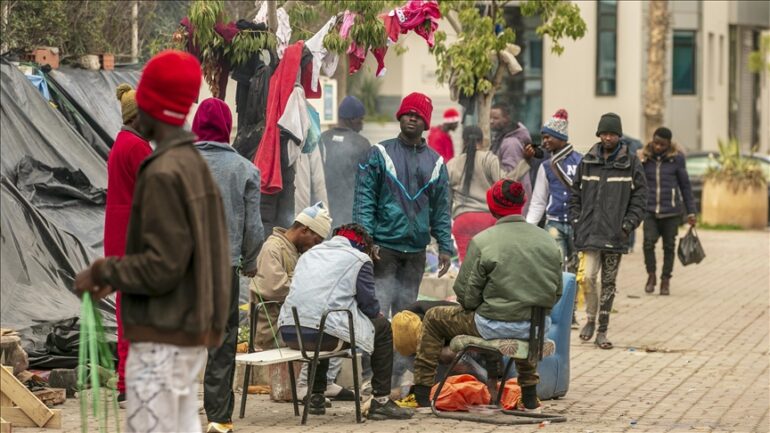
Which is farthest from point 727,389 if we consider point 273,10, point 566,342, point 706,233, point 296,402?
point 706,233

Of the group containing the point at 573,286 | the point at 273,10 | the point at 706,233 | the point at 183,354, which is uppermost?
the point at 273,10

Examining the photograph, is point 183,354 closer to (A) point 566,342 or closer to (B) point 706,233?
(A) point 566,342

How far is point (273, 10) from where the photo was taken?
11969 millimetres

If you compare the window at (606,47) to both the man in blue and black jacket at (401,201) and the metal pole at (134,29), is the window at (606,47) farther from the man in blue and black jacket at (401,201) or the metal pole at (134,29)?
the man in blue and black jacket at (401,201)

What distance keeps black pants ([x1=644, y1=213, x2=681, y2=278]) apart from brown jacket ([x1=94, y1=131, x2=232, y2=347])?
1260 cm

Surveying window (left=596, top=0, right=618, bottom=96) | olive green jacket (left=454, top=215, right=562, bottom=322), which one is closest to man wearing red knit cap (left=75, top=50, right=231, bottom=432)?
olive green jacket (left=454, top=215, right=562, bottom=322)

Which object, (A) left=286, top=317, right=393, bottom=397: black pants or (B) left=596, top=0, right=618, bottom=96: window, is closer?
(A) left=286, top=317, right=393, bottom=397: black pants

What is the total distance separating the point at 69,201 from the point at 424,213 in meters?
3.58

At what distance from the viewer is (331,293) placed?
9.08m

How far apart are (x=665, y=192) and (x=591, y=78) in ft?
84.6

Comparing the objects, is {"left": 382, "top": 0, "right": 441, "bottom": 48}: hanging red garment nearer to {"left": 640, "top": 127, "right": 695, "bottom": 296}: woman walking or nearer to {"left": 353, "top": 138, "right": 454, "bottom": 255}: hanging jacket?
{"left": 353, "top": 138, "right": 454, "bottom": 255}: hanging jacket

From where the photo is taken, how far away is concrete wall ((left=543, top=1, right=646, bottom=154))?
139 feet

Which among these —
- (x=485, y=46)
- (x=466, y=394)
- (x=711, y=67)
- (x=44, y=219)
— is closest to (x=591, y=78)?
(x=711, y=67)

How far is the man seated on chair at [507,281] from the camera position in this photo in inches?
364
